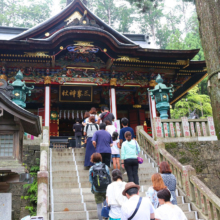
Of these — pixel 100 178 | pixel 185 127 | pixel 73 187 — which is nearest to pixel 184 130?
pixel 185 127

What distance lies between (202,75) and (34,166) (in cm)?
1019

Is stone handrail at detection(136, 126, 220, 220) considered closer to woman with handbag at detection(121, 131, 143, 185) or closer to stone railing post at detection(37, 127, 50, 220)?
woman with handbag at detection(121, 131, 143, 185)

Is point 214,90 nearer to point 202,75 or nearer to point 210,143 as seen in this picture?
point 210,143

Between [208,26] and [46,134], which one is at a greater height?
[208,26]

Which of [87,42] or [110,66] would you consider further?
[110,66]

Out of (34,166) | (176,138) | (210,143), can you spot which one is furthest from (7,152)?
(210,143)

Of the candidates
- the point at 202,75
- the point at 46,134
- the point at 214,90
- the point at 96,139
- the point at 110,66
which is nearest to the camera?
the point at 214,90

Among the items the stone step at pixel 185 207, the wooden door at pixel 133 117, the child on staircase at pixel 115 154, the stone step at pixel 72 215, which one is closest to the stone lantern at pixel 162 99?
the child on staircase at pixel 115 154

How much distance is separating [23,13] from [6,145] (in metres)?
33.0

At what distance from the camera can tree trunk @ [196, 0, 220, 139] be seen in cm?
414

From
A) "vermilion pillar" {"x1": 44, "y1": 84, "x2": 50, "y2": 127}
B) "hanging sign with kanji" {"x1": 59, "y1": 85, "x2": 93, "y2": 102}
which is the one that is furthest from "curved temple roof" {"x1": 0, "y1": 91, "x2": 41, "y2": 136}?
"hanging sign with kanji" {"x1": 59, "y1": 85, "x2": 93, "y2": 102}

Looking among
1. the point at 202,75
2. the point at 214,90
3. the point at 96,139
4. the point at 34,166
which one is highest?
the point at 202,75

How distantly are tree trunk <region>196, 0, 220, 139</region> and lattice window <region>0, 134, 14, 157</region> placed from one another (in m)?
3.33

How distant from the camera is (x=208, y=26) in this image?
4.50 m
